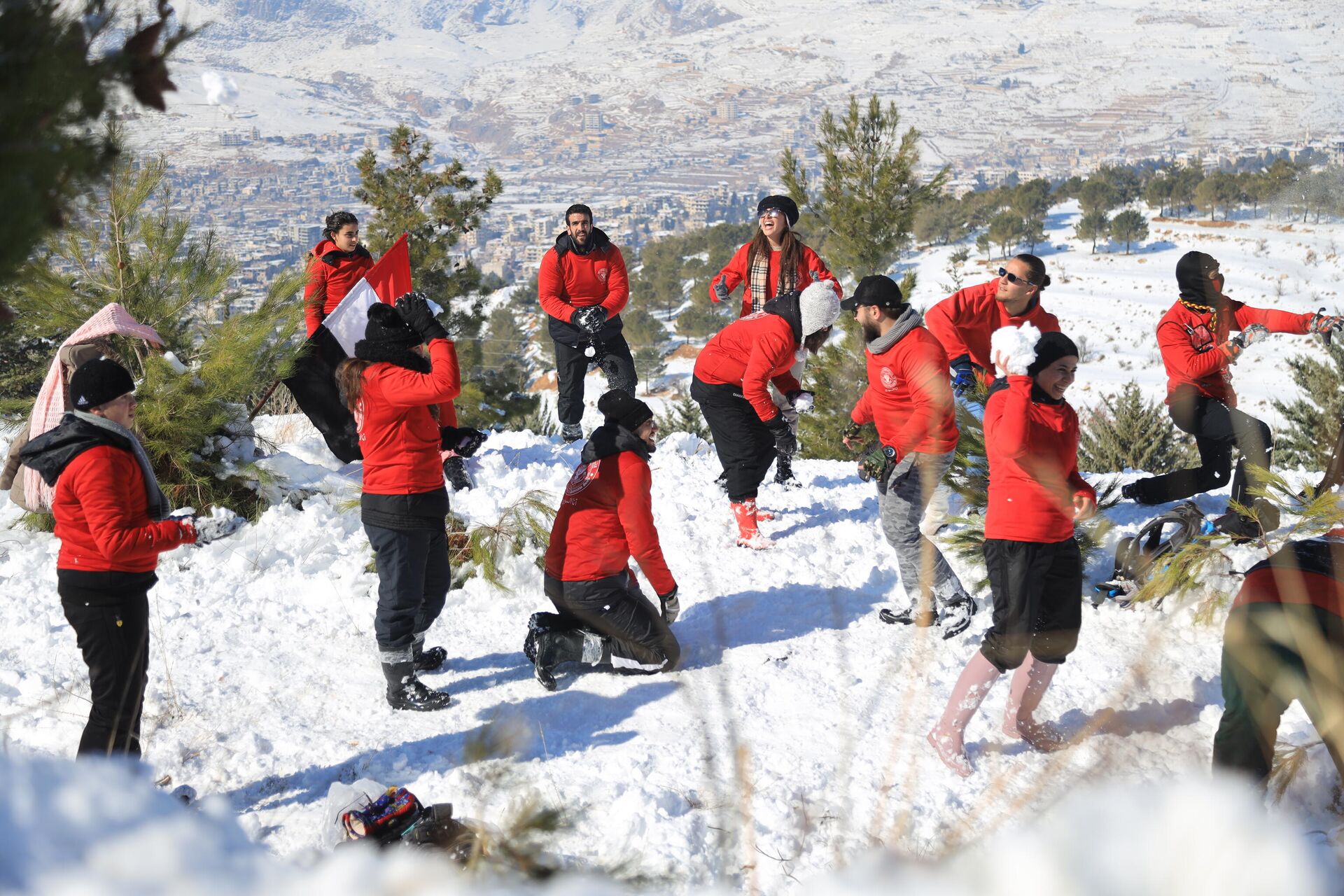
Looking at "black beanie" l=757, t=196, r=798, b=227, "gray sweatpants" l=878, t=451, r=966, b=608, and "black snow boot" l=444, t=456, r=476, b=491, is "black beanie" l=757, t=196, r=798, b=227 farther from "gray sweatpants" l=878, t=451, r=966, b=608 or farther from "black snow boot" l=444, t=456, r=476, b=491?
"black snow boot" l=444, t=456, r=476, b=491

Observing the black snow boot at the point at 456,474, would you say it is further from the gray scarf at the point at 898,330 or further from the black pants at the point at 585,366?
the gray scarf at the point at 898,330

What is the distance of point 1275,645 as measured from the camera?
8.60 ft

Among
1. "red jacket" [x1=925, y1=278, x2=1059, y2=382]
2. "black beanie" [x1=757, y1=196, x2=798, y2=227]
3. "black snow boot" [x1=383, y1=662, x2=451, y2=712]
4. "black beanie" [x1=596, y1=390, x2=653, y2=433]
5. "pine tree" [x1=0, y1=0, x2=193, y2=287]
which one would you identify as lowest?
"black snow boot" [x1=383, y1=662, x2=451, y2=712]

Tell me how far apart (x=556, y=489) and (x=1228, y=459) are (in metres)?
4.49

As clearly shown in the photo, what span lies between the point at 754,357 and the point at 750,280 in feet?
4.54

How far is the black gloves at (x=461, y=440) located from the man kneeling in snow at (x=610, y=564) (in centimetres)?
69

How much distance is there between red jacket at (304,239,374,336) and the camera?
709 centimetres

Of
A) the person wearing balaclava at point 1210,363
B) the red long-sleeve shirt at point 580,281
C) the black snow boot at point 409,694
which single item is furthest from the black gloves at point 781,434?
the black snow boot at point 409,694

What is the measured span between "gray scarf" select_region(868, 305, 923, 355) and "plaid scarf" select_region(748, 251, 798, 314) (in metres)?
1.91

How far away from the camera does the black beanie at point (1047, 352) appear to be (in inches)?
142

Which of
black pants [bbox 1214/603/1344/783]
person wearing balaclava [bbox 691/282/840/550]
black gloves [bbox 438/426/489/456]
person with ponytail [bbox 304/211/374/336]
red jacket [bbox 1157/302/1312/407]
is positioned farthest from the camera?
person with ponytail [bbox 304/211/374/336]

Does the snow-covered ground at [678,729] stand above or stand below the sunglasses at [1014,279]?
below

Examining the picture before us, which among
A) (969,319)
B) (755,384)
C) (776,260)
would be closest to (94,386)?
(755,384)

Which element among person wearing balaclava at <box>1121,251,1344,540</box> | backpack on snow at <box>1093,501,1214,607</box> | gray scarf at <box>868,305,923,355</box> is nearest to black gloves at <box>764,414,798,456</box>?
gray scarf at <box>868,305,923,355</box>
